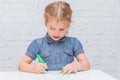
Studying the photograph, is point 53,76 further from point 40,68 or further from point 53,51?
point 53,51

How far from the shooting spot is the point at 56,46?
52.4 inches

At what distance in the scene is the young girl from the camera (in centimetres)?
123

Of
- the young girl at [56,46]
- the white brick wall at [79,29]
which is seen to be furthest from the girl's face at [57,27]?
the white brick wall at [79,29]

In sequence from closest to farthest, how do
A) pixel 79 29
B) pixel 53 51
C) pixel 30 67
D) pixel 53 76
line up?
pixel 53 76
pixel 30 67
pixel 53 51
pixel 79 29

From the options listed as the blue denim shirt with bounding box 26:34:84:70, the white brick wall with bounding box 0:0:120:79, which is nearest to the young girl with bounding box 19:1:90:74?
the blue denim shirt with bounding box 26:34:84:70

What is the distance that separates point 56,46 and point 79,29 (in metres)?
0.81

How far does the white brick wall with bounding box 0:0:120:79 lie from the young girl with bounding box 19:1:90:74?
0.72m

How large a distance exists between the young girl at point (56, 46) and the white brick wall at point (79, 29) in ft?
2.37

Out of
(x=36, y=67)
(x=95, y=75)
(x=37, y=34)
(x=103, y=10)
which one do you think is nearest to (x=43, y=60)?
(x=36, y=67)

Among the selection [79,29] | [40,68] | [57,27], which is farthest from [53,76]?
[79,29]

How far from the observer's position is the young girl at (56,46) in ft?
4.03

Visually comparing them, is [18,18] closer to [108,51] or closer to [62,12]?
[108,51]

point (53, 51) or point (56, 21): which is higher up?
point (56, 21)

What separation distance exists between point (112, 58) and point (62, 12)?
3.39 ft
